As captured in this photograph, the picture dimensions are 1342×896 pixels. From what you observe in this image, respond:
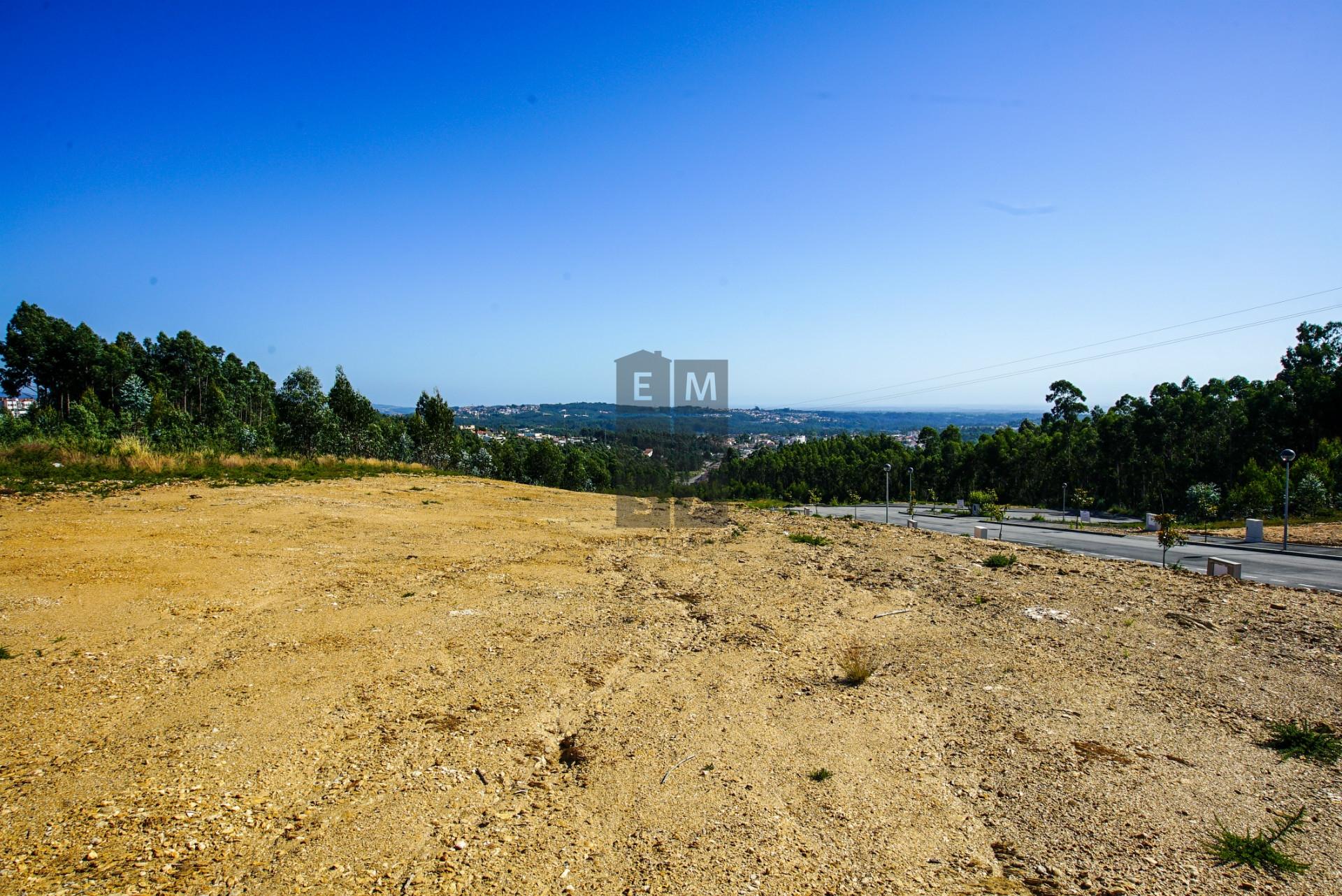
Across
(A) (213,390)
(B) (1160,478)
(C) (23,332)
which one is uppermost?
(C) (23,332)

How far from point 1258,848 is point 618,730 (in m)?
4.57

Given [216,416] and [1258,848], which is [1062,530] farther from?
[216,416]

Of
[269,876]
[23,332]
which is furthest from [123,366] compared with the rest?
[269,876]

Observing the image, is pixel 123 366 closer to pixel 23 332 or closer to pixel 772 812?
pixel 23 332

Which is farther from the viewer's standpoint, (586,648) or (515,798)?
(586,648)

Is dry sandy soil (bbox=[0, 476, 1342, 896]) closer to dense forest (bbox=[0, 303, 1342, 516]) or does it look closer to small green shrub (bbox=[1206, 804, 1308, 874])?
small green shrub (bbox=[1206, 804, 1308, 874])

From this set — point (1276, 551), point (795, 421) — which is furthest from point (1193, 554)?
point (795, 421)

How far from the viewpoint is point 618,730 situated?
535cm

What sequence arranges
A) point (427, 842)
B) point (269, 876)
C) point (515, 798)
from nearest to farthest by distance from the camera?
point (269, 876) → point (427, 842) → point (515, 798)

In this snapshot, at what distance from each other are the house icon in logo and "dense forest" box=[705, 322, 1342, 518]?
16.4m

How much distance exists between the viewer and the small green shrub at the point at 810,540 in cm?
1506

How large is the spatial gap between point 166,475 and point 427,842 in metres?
18.5

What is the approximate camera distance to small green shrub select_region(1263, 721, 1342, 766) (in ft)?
16.1

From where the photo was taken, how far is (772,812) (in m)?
4.21
